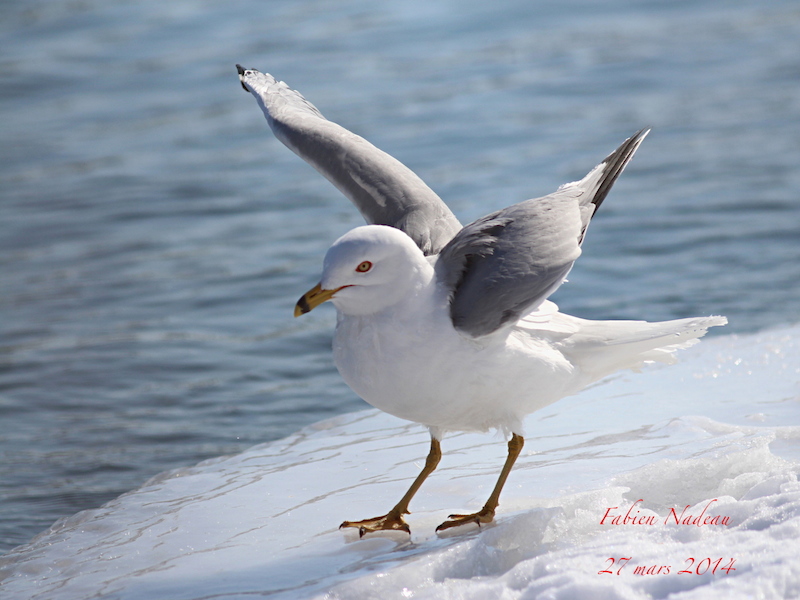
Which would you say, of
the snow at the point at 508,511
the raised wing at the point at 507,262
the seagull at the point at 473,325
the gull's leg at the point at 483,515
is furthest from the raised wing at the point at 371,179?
the snow at the point at 508,511

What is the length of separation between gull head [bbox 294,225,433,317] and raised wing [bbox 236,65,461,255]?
23.9 inches

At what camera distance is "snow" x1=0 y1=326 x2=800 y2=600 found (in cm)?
320

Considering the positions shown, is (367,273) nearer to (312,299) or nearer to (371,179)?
(312,299)

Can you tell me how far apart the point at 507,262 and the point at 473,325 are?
269 millimetres

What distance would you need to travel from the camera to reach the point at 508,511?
3.88 metres

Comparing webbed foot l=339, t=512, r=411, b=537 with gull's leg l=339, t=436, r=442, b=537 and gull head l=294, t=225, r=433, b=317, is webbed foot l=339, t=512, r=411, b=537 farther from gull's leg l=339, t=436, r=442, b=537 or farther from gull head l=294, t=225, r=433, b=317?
gull head l=294, t=225, r=433, b=317

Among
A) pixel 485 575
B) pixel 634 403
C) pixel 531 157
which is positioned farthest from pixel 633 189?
pixel 485 575

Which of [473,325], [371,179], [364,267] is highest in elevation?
[371,179]

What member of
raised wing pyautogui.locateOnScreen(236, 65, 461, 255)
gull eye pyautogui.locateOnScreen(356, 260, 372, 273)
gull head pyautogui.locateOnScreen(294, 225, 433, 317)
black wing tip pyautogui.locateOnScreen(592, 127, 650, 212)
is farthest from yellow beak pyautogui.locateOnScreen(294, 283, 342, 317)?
black wing tip pyautogui.locateOnScreen(592, 127, 650, 212)

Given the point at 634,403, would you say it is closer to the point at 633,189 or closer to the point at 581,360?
the point at 581,360

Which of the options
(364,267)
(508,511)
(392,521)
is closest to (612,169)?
(364,267)

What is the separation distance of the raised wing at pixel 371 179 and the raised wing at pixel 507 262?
17.5 inches

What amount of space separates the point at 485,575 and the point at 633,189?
695 cm

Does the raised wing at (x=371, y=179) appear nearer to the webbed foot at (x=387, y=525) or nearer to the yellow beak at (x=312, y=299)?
the yellow beak at (x=312, y=299)
